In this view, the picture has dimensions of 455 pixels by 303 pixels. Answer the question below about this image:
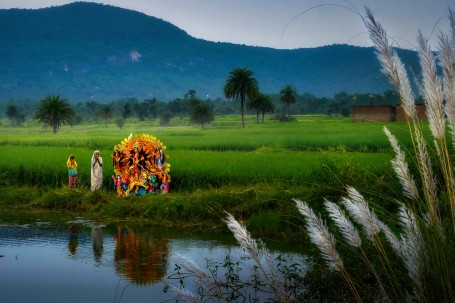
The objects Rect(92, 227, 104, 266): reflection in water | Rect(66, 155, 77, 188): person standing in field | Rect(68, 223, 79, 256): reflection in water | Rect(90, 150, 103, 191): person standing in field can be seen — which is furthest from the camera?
Rect(66, 155, 77, 188): person standing in field

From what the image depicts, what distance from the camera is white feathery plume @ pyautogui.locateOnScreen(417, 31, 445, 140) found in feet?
7.85

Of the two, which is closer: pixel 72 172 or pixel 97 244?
pixel 97 244

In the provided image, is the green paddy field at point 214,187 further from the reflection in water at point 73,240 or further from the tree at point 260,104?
the tree at point 260,104

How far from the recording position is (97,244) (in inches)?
375

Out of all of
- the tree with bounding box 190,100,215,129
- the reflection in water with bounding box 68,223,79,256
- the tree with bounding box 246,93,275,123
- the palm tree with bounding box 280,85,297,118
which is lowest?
the reflection in water with bounding box 68,223,79,256

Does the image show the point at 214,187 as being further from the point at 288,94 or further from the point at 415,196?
the point at 288,94

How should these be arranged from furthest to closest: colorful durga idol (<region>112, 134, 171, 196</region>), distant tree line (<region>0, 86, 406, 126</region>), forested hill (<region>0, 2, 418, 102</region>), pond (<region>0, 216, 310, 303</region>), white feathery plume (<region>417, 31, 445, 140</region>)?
forested hill (<region>0, 2, 418, 102</region>) → distant tree line (<region>0, 86, 406, 126</region>) → colorful durga idol (<region>112, 134, 171, 196</region>) → pond (<region>0, 216, 310, 303</region>) → white feathery plume (<region>417, 31, 445, 140</region>)

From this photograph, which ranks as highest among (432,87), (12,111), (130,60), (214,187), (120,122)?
(130,60)

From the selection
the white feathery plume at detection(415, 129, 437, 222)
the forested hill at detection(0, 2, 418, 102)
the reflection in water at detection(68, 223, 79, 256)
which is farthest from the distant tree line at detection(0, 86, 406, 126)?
the white feathery plume at detection(415, 129, 437, 222)

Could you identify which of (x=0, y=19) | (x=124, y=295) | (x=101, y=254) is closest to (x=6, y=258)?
(x=101, y=254)

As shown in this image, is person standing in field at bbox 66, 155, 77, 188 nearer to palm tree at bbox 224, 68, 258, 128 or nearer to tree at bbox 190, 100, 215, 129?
palm tree at bbox 224, 68, 258, 128

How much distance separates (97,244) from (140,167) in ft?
14.3

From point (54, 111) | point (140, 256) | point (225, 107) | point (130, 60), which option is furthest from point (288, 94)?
point (130, 60)

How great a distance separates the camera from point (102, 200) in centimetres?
1330
